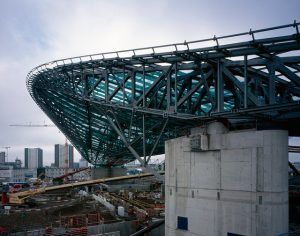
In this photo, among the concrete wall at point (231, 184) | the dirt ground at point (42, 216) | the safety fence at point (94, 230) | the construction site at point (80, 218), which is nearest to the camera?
the concrete wall at point (231, 184)

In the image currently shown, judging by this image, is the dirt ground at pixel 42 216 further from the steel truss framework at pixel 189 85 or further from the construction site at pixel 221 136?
the steel truss framework at pixel 189 85

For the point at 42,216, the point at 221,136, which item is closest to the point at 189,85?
the point at 221,136

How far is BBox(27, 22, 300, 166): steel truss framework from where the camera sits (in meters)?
21.0

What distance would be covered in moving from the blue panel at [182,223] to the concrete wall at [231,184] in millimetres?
231

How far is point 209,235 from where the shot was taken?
21.7m

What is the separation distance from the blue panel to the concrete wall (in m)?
0.23

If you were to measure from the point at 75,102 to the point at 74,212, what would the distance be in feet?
46.8

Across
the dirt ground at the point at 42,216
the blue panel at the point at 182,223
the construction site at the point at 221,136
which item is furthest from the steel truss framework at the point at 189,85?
the dirt ground at the point at 42,216

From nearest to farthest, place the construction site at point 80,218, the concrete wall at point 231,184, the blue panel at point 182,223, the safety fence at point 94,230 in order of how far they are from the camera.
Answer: the concrete wall at point 231,184, the blue panel at point 182,223, the safety fence at point 94,230, the construction site at point 80,218

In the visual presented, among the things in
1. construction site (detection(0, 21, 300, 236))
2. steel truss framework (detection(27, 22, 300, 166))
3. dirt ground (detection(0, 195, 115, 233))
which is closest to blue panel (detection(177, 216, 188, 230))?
construction site (detection(0, 21, 300, 236))

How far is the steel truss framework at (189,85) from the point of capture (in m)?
21.0

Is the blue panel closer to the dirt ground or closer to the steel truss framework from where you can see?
the steel truss framework

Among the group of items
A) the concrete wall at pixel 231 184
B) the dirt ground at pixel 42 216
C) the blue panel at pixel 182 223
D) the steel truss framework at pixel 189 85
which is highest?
the steel truss framework at pixel 189 85

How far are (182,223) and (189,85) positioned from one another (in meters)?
10.7
